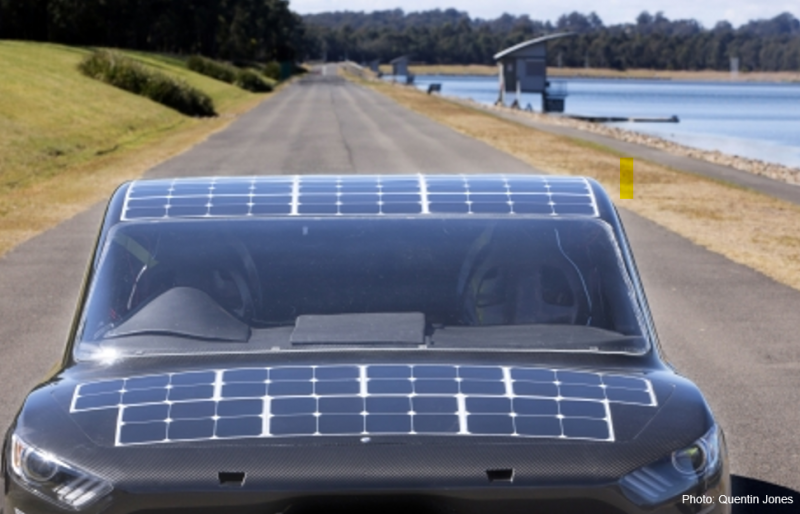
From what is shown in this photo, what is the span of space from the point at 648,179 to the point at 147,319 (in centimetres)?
2330

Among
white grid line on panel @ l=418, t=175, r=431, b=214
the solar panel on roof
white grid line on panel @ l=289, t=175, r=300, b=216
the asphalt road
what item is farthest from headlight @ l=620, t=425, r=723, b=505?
the asphalt road

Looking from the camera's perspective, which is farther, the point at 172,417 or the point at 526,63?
the point at 526,63

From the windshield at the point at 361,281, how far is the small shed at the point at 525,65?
90.9 metres

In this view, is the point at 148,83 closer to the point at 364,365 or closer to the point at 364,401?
the point at 364,365

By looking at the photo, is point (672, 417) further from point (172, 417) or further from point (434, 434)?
point (172, 417)

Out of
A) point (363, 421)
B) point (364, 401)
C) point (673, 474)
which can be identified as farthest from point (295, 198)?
point (673, 474)

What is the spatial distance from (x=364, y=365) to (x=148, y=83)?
52.9 m

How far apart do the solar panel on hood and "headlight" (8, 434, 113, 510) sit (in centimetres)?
123

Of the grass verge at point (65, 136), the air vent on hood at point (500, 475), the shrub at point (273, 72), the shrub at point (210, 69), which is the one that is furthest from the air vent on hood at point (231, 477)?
the shrub at point (273, 72)

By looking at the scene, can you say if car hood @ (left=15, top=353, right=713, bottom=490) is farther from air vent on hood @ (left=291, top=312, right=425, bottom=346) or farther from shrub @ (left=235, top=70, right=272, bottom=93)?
shrub @ (left=235, top=70, right=272, bottom=93)

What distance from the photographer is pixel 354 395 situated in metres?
3.48

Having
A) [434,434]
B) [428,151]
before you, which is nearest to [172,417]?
[434,434]

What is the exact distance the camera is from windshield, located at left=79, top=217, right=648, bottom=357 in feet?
13.8

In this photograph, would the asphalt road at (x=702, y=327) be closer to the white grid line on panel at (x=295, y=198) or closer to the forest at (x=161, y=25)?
the white grid line on panel at (x=295, y=198)
